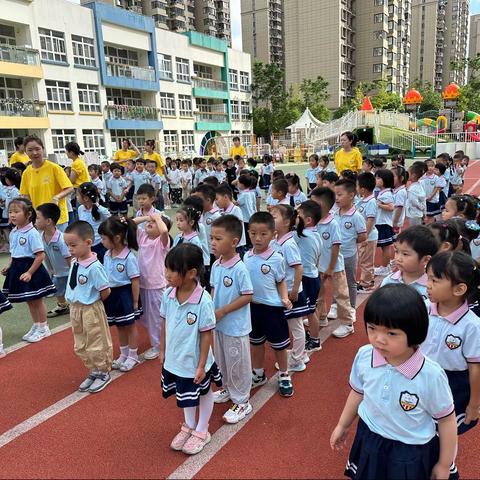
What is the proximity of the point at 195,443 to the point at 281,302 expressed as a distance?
110cm

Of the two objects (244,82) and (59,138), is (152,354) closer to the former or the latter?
Result: (59,138)

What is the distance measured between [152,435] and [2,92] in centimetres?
2511

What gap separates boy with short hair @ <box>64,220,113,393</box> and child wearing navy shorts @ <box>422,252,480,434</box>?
93.7 inches

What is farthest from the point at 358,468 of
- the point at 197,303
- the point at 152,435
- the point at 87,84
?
the point at 87,84

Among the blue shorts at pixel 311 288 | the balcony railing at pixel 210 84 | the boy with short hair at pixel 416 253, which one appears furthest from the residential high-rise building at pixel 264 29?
the boy with short hair at pixel 416 253

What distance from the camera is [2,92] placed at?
22.9m

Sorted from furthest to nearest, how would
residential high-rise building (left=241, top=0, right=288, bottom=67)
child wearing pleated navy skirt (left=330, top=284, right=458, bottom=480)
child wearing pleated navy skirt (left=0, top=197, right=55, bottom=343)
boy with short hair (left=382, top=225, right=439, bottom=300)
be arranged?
residential high-rise building (left=241, top=0, right=288, bottom=67) < child wearing pleated navy skirt (left=0, top=197, right=55, bottom=343) < boy with short hair (left=382, top=225, right=439, bottom=300) < child wearing pleated navy skirt (left=330, top=284, right=458, bottom=480)

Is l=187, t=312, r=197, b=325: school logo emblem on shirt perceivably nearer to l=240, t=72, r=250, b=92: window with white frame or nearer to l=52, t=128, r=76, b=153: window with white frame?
l=52, t=128, r=76, b=153: window with white frame

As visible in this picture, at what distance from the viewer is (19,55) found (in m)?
22.5

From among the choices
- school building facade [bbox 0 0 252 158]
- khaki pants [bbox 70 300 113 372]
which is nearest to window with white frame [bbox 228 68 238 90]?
school building facade [bbox 0 0 252 158]

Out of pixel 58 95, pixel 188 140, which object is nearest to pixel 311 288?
pixel 58 95

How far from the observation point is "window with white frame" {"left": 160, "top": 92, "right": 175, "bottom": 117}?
3375 cm

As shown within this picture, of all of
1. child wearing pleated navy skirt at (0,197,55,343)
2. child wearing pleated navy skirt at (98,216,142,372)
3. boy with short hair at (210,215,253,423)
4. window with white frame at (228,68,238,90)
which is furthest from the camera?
window with white frame at (228,68,238,90)

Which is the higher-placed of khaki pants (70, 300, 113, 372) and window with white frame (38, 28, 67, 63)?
window with white frame (38, 28, 67, 63)
